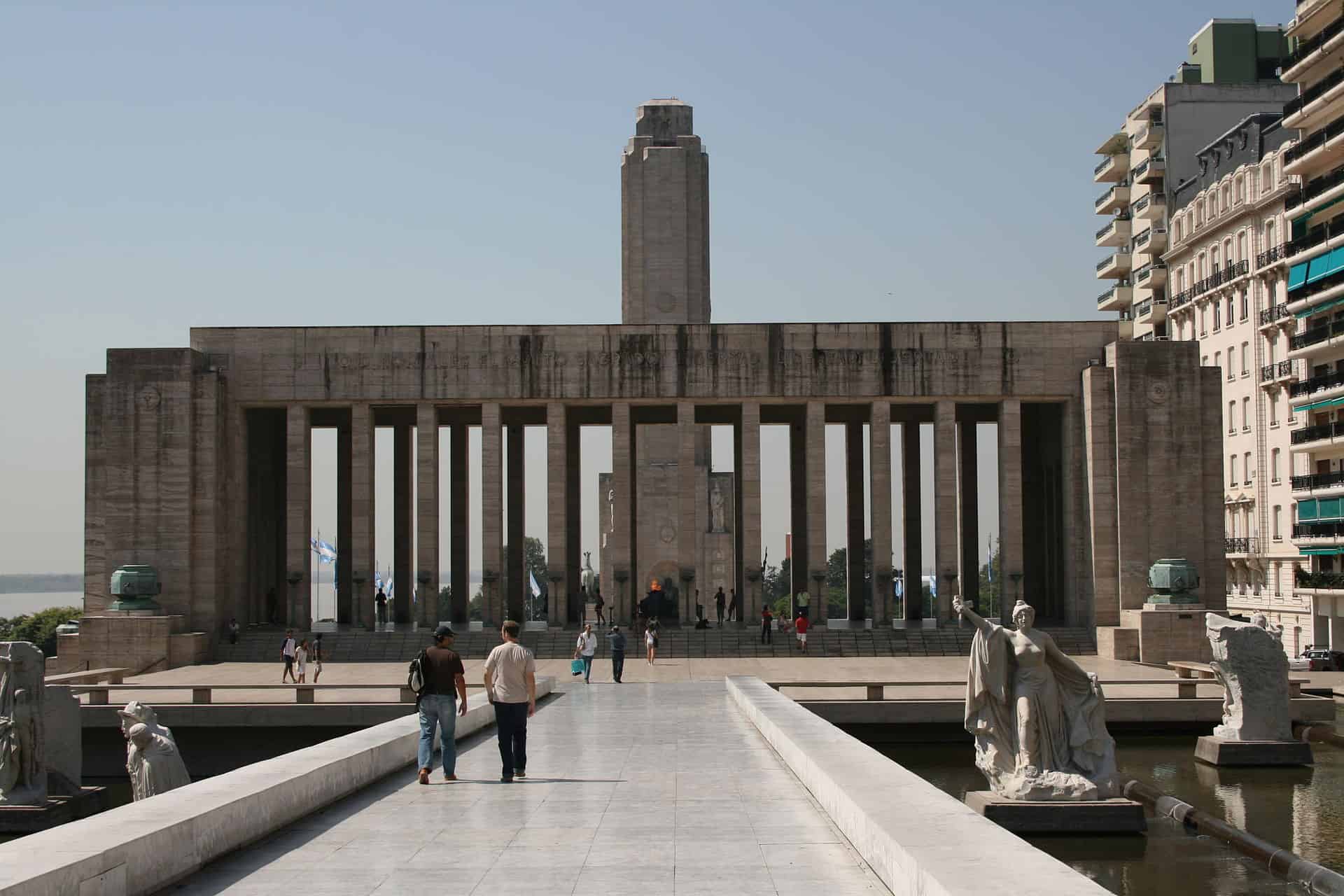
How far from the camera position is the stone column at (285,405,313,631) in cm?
4381

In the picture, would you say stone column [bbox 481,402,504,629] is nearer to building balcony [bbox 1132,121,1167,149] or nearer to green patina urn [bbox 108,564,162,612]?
green patina urn [bbox 108,564,162,612]

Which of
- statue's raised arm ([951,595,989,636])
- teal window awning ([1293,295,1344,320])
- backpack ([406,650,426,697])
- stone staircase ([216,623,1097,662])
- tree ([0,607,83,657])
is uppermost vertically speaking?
teal window awning ([1293,295,1344,320])

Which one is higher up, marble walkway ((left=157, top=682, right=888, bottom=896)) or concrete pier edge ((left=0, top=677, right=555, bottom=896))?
concrete pier edge ((left=0, top=677, right=555, bottom=896))

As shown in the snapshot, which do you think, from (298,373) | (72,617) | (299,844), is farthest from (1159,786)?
(72,617)

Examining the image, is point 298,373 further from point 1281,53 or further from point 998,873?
point 1281,53

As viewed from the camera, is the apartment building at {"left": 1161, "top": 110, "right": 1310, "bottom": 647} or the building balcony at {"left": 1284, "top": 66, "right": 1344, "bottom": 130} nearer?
the building balcony at {"left": 1284, "top": 66, "right": 1344, "bottom": 130}

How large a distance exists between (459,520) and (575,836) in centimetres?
3929

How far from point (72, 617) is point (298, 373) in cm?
4614

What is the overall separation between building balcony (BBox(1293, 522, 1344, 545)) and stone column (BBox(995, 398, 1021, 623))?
10.9 metres

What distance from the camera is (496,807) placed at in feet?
41.7

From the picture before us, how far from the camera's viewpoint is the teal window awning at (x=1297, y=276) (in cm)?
4947

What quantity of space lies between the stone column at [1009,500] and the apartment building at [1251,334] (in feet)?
40.1

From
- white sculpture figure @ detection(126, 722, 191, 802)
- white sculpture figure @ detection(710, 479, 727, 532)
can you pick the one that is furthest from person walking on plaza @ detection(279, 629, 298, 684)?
white sculpture figure @ detection(710, 479, 727, 532)

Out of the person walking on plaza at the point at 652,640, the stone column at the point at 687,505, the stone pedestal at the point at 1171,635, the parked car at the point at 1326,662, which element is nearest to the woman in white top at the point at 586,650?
the person walking on plaza at the point at 652,640
